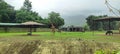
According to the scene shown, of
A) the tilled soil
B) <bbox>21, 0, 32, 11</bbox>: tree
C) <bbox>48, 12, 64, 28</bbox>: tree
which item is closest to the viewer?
the tilled soil

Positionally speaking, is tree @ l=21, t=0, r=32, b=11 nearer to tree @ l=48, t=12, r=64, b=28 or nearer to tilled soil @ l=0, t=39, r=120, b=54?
tree @ l=48, t=12, r=64, b=28

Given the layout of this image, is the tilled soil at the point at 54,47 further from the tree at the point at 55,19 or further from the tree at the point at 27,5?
the tree at the point at 27,5

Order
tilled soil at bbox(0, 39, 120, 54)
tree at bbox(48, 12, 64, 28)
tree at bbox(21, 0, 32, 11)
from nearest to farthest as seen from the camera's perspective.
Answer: tilled soil at bbox(0, 39, 120, 54) < tree at bbox(48, 12, 64, 28) < tree at bbox(21, 0, 32, 11)

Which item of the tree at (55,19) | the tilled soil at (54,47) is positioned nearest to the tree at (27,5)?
the tree at (55,19)

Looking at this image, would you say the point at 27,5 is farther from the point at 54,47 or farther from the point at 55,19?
the point at 54,47

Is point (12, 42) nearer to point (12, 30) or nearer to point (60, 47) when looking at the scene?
point (60, 47)

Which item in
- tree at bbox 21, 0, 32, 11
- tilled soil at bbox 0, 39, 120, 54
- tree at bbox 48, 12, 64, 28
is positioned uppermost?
tree at bbox 21, 0, 32, 11

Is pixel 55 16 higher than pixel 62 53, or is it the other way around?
pixel 55 16

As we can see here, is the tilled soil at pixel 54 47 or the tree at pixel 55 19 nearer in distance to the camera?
the tilled soil at pixel 54 47

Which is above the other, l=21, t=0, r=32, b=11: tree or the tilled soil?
l=21, t=0, r=32, b=11: tree

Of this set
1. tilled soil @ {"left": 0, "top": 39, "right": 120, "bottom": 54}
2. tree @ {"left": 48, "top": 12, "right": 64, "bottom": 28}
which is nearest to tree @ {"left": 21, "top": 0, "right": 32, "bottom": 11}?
tree @ {"left": 48, "top": 12, "right": 64, "bottom": 28}

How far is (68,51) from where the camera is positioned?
1816cm

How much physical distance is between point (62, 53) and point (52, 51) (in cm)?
74

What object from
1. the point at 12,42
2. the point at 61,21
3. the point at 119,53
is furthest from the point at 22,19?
the point at 119,53
